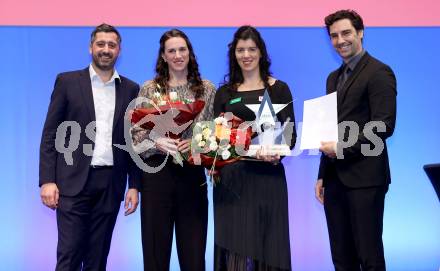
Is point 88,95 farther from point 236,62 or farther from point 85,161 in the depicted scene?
point 236,62

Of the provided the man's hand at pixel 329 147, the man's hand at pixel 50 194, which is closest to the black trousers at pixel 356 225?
the man's hand at pixel 329 147

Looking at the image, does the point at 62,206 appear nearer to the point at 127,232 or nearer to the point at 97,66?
the point at 97,66

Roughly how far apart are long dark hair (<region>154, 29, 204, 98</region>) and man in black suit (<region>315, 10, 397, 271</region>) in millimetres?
775

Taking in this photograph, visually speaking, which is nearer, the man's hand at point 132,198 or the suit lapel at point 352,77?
the suit lapel at point 352,77

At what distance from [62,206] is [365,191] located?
5.24ft

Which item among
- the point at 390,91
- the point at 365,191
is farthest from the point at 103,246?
the point at 390,91

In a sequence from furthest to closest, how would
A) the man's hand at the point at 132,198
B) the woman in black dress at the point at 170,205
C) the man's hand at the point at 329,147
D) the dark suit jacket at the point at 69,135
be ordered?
the man's hand at the point at 132,198
the dark suit jacket at the point at 69,135
the woman in black dress at the point at 170,205
the man's hand at the point at 329,147

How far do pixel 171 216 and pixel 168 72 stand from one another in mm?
819

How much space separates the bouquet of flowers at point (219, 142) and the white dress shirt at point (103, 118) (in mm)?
540
